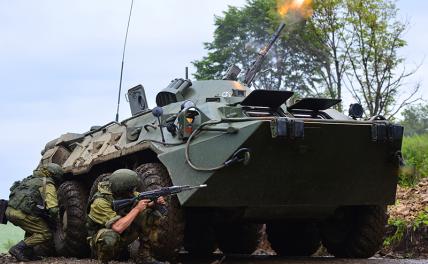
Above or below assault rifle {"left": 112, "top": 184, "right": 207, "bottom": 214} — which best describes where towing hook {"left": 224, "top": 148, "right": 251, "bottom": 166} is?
above

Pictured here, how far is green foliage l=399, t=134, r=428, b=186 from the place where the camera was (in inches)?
594

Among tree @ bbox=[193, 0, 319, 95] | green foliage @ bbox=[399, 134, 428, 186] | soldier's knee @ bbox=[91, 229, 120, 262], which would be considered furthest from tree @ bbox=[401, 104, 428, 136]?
soldier's knee @ bbox=[91, 229, 120, 262]

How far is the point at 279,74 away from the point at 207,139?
64.2 feet

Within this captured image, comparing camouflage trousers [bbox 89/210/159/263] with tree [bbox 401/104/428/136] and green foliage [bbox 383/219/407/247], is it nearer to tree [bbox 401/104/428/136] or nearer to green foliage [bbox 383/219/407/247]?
green foliage [bbox 383/219/407/247]

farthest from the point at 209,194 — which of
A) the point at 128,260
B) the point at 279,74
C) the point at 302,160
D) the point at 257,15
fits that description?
the point at 257,15

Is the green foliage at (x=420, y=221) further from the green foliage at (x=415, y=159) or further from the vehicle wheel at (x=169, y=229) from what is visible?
the vehicle wheel at (x=169, y=229)

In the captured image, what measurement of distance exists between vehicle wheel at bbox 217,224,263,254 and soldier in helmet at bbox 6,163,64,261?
105 inches

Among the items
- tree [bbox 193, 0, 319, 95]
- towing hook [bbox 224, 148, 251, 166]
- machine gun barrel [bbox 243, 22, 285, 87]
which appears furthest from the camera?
tree [bbox 193, 0, 319, 95]

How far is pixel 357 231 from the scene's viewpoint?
9.59 meters

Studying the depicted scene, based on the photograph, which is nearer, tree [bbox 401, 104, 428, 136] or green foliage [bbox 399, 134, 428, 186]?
green foliage [bbox 399, 134, 428, 186]

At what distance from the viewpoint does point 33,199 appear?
10320 mm

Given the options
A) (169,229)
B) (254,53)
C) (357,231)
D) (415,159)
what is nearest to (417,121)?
(254,53)

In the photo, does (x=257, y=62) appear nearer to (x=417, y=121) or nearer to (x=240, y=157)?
(x=240, y=157)

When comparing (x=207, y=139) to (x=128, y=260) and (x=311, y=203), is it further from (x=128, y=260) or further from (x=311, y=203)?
(x=128, y=260)
